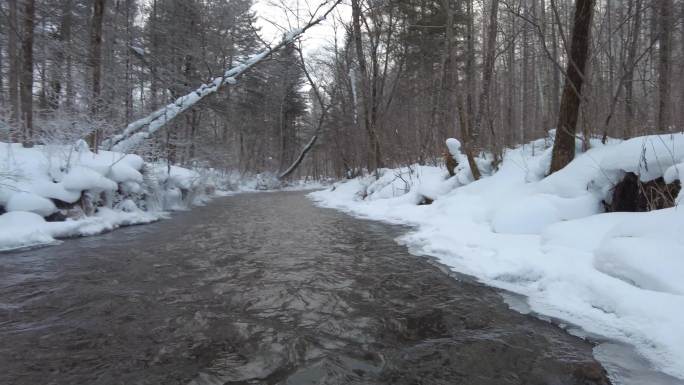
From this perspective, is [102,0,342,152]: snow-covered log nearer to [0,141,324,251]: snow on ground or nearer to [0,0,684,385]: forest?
[0,0,684,385]: forest

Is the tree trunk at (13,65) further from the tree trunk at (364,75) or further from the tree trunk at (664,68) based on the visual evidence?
the tree trunk at (664,68)

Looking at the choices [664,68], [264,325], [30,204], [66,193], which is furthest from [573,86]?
[30,204]

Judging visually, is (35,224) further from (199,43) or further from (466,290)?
(199,43)

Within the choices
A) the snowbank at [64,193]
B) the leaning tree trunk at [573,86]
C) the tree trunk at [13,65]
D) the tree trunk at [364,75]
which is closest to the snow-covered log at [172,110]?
the tree trunk at [364,75]

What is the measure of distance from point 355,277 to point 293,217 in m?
6.08

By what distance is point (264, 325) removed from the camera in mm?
2854

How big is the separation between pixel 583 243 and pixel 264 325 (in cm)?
377

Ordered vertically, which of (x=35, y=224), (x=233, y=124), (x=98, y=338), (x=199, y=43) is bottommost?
(x=98, y=338)

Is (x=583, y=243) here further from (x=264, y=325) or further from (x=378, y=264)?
(x=264, y=325)

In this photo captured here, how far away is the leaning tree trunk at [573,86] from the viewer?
244 inches

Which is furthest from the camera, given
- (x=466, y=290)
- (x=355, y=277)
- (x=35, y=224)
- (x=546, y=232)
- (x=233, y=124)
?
(x=233, y=124)

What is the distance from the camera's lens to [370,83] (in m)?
16.5

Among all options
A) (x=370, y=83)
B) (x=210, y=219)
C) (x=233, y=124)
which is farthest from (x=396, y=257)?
(x=233, y=124)

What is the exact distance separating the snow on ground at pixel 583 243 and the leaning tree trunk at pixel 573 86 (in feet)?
1.27
